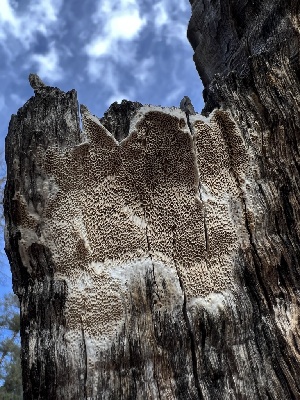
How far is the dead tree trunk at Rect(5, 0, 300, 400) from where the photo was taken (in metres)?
1.64

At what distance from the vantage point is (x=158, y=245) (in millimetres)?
1810

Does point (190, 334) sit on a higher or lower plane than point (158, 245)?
lower

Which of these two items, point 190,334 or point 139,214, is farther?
point 139,214

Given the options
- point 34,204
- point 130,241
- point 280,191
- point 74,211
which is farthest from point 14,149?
point 280,191

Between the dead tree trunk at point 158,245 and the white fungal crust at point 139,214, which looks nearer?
the dead tree trunk at point 158,245

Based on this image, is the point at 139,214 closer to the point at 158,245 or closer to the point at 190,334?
the point at 158,245

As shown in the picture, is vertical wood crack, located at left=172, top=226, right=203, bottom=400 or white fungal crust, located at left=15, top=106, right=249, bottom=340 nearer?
vertical wood crack, located at left=172, top=226, right=203, bottom=400

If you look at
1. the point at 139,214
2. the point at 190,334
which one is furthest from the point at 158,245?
the point at 190,334

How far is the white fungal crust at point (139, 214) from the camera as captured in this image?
1767 millimetres

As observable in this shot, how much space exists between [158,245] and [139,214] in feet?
0.50

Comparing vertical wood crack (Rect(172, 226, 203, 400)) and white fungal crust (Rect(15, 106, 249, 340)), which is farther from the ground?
white fungal crust (Rect(15, 106, 249, 340))

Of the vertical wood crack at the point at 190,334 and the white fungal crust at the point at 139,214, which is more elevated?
the white fungal crust at the point at 139,214

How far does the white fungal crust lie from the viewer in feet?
5.80

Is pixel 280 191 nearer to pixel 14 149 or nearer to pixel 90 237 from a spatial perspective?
pixel 90 237
